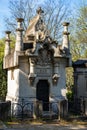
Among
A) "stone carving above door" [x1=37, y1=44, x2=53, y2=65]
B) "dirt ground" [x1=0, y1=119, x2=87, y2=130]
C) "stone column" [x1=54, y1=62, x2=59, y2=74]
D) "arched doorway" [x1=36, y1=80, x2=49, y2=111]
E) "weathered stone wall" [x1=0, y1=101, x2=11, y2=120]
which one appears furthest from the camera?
"arched doorway" [x1=36, y1=80, x2=49, y2=111]

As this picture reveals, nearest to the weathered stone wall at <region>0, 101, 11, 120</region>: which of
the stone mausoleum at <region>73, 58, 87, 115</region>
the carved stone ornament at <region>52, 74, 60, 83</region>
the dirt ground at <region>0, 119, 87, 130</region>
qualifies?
the dirt ground at <region>0, 119, 87, 130</region>

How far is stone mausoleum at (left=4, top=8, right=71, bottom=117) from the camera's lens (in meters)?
19.3

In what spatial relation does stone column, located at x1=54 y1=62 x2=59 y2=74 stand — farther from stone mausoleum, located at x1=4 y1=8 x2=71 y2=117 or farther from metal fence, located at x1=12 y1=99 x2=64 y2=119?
metal fence, located at x1=12 y1=99 x2=64 y2=119

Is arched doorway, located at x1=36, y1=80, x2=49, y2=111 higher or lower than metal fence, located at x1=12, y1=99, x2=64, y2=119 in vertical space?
higher

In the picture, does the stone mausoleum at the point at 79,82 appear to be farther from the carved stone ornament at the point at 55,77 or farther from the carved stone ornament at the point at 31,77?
the carved stone ornament at the point at 31,77

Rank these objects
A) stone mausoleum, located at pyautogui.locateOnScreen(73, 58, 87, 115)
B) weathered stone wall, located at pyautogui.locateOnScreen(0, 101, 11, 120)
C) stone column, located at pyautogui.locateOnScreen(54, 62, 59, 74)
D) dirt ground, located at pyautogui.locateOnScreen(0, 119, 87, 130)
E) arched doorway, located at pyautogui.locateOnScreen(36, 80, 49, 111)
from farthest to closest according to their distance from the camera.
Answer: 1. stone mausoleum, located at pyautogui.locateOnScreen(73, 58, 87, 115)
2. arched doorway, located at pyautogui.locateOnScreen(36, 80, 49, 111)
3. stone column, located at pyautogui.locateOnScreen(54, 62, 59, 74)
4. weathered stone wall, located at pyautogui.locateOnScreen(0, 101, 11, 120)
5. dirt ground, located at pyautogui.locateOnScreen(0, 119, 87, 130)

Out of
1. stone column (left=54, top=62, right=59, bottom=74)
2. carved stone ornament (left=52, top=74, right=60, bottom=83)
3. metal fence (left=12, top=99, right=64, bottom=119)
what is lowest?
metal fence (left=12, top=99, right=64, bottom=119)

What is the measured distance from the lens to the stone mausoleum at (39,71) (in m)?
19.3

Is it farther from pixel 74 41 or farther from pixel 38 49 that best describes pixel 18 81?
pixel 74 41

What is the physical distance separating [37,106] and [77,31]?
22110mm

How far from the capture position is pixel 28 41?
20609 millimetres

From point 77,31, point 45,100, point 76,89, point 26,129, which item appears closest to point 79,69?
point 76,89

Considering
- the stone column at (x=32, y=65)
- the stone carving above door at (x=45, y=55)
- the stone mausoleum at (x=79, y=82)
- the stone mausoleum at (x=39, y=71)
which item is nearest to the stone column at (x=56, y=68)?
the stone mausoleum at (x=39, y=71)

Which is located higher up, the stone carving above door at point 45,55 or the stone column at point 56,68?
the stone carving above door at point 45,55
